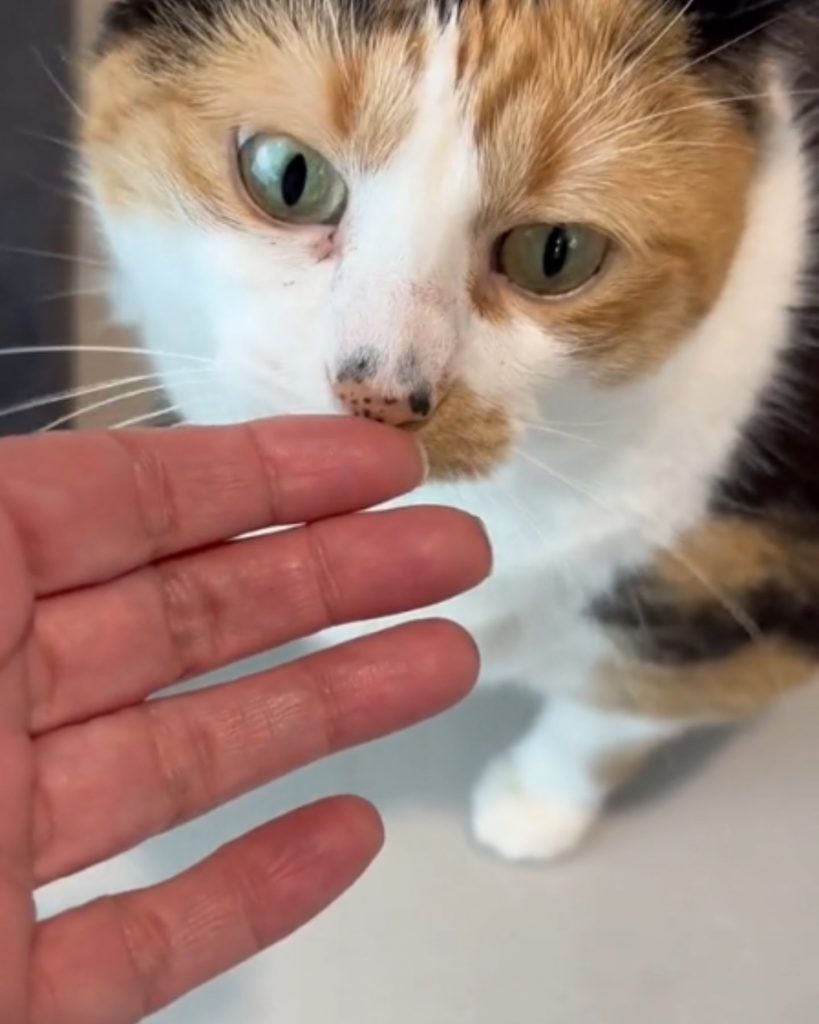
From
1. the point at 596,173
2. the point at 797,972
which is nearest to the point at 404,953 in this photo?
the point at 797,972

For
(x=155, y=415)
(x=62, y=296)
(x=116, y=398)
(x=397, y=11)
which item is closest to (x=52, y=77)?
(x=62, y=296)

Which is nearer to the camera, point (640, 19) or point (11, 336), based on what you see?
point (640, 19)

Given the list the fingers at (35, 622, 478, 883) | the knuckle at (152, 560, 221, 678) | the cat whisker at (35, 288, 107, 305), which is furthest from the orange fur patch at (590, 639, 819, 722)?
the cat whisker at (35, 288, 107, 305)

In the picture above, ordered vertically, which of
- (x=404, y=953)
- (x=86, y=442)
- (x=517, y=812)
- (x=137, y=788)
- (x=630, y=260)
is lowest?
(x=404, y=953)

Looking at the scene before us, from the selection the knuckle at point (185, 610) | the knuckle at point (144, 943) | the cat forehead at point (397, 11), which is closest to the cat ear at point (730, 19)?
the cat forehead at point (397, 11)

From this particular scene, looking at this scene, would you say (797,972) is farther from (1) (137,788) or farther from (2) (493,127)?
(2) (493,127)

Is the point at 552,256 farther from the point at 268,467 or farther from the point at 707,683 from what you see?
the point at 707,683

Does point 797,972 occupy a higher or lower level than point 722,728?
lower
